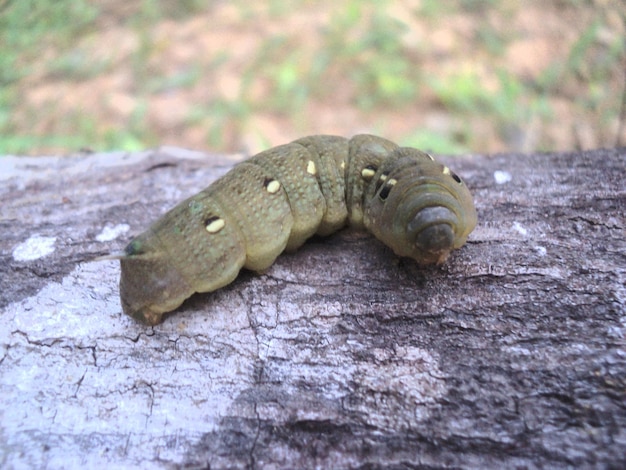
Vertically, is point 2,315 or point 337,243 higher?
point 337,243

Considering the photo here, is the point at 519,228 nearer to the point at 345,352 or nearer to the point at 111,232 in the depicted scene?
the point at 345,352

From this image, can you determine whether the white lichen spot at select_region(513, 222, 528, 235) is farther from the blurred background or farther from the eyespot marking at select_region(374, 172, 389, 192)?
the blurred background

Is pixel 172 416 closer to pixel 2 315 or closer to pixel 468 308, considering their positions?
pixel 2 315

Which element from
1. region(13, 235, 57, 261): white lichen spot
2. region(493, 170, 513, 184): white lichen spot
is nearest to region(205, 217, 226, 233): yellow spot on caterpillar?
region(13, 235, 57, 261): white lichen spot

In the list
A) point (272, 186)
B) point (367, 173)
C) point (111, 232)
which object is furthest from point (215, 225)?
point (367, 173)

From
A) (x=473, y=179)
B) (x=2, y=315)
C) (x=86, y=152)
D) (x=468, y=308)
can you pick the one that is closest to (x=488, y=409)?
(x=468, y=308)

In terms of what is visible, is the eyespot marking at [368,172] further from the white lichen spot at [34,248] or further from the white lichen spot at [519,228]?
the white lichen spot at [34,248]

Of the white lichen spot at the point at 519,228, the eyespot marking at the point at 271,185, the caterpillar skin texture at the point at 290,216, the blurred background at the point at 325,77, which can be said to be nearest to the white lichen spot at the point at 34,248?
the caterpillar skin texture at the point at 290,216
